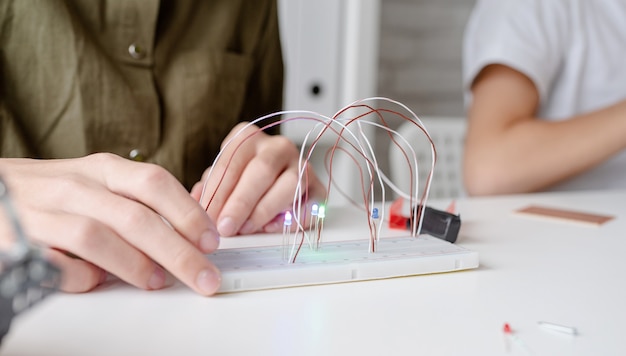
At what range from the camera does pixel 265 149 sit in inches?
24.2

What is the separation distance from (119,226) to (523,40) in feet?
3.25

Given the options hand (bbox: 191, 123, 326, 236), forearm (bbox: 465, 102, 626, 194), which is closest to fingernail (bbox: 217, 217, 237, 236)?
hand (bbox: 191, 123, 326, 236)

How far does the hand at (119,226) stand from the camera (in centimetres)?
38

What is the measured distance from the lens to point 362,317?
1.21 feet

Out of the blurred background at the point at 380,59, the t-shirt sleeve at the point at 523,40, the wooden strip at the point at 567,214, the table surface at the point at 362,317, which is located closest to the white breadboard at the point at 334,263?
the table surface at the point at 362,317

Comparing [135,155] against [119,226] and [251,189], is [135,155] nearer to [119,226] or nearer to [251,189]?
[251,189]

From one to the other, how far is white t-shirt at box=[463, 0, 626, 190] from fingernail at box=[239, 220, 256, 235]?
2.54ft

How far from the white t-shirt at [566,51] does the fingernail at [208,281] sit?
36.2 inches

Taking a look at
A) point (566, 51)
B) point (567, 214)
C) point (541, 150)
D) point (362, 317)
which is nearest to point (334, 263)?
point (362, 317)

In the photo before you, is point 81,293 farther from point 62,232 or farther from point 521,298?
point 521,298

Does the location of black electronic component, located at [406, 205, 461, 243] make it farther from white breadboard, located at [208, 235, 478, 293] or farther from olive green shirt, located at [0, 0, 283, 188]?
olive green shirt, located at [0, 0, 283, 188]

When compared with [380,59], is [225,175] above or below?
below

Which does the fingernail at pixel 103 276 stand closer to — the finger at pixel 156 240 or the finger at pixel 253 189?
the finger at pixel 156 240

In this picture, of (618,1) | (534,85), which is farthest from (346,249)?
(618,1)
